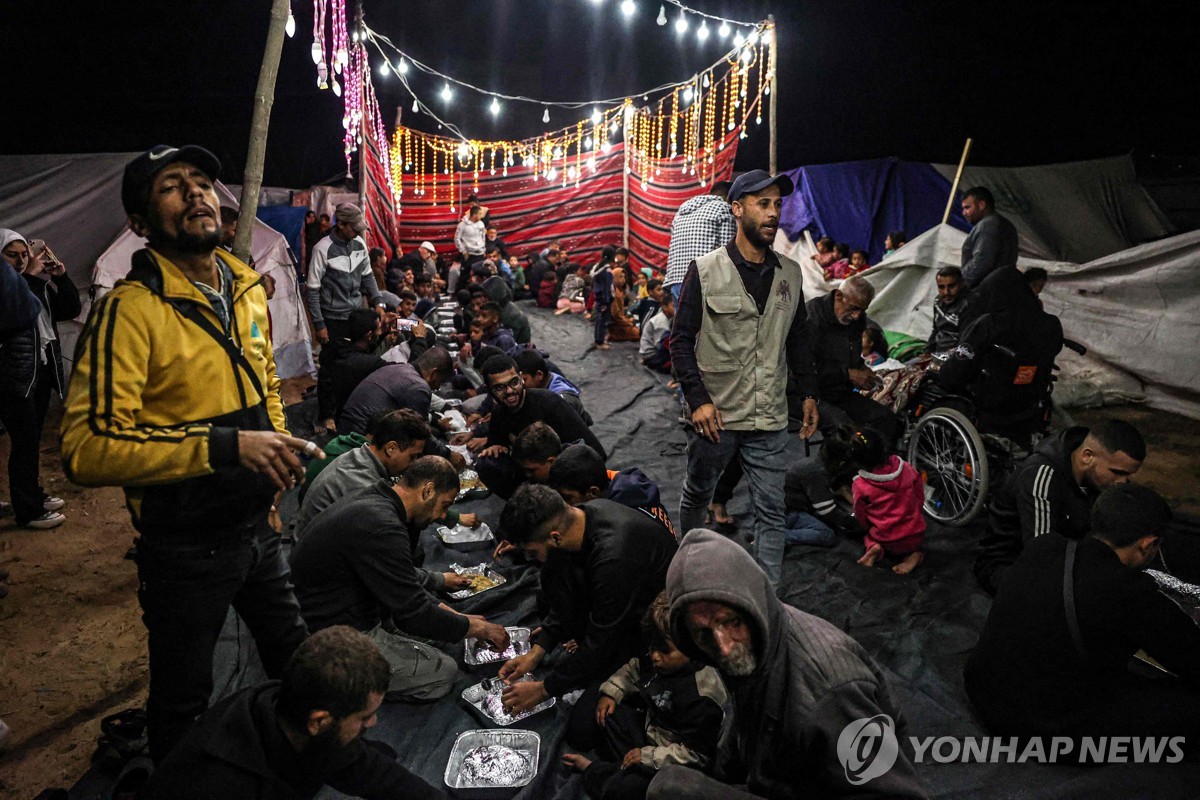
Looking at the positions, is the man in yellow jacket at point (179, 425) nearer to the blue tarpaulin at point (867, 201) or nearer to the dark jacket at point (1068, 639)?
the dark jacket at point (1068, 639)

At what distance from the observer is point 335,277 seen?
5781 millimetres

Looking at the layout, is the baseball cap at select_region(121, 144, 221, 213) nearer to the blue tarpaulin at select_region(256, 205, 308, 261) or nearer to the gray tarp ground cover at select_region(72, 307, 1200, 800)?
the gray tarp ground cover at select_region(72, 307, 1200, 800)

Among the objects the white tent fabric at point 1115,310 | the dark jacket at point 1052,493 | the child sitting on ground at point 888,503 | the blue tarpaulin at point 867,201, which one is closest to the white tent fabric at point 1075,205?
the blue tarpaulin at point 867,201

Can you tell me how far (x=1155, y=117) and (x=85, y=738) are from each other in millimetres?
16646

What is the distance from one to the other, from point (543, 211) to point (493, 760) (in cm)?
1396

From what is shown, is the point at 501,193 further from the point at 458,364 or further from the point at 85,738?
the point at 85,738

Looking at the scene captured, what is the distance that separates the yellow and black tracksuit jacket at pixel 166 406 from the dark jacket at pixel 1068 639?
2.28 m

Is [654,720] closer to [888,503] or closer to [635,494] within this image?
[635,494]

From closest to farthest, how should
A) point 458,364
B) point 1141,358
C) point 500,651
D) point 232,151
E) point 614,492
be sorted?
point 500,651
point 614,492
point 1141,358
point 458,364
point 232,151

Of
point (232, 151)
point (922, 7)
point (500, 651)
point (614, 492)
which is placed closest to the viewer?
point (500, 651)

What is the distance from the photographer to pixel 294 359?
24.8 ft

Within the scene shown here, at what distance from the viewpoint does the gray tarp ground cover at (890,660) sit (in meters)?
2.21

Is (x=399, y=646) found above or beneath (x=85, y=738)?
above

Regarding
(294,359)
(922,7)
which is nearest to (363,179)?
(294,359)
